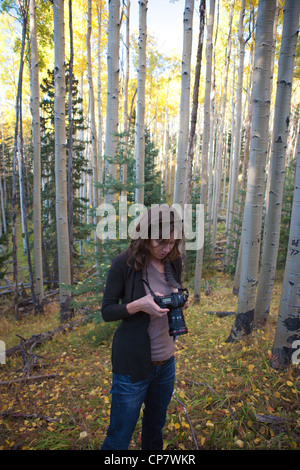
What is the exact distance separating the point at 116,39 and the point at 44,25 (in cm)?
519

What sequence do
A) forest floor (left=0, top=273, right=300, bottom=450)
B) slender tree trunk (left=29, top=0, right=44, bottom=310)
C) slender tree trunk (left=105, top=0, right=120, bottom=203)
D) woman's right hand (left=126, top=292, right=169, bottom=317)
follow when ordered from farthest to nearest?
slender tree trunk (left=29, top=0, right=44, bottom=310), slender tree trunk (left=105, top=0, right=120, bottom=203), forest floor (left=0, top=273, right=300, bottom=450), woman's right hand (left=126, top=292, right=169, bottom=317)

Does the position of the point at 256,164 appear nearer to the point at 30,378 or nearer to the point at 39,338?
the point at 30,378

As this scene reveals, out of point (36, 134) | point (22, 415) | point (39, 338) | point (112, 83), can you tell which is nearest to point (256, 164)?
point (112, 83)

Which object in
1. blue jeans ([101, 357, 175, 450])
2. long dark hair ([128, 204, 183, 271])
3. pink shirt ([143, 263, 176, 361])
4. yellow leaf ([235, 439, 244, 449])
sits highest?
long dark hair ([128, 204, 183, 271])

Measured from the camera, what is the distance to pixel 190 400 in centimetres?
302

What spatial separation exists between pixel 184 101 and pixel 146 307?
4802mm

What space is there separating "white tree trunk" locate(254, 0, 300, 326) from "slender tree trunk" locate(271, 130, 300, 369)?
1.15 meters

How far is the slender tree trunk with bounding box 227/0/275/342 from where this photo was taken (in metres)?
3.30

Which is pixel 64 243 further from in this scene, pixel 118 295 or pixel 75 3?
pixel 75 3

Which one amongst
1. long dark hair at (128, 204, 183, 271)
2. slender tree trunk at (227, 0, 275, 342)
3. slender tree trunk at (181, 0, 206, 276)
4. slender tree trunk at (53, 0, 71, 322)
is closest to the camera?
long dark hair at (128, 204, 183, 271)

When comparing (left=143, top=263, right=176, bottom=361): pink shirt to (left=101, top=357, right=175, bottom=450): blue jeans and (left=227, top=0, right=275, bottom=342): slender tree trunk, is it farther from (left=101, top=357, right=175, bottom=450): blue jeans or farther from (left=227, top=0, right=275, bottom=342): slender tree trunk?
(left=227, top=0, right=275, bottom=342): slender tree trunk

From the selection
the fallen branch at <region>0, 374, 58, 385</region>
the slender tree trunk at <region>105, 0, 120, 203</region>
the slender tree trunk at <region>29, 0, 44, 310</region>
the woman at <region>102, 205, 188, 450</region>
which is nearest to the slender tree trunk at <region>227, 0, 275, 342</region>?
the woman at <region>102, 205, 188, 450</region>

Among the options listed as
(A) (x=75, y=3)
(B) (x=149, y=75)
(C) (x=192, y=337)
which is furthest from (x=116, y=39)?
(B) (x=149, y=75)
